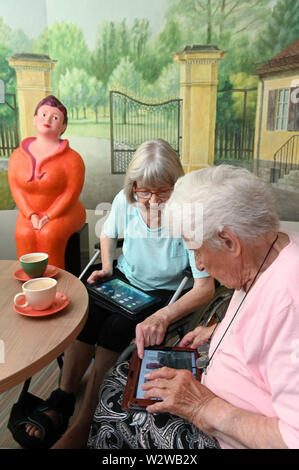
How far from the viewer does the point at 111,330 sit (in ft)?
4.82

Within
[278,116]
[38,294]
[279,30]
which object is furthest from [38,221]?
[279,30]

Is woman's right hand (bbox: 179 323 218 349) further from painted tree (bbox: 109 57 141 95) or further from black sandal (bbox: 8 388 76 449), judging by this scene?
painted tree (bbox: 109 57 141 95)

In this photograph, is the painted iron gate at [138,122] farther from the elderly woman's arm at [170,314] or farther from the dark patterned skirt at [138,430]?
the dark patterned skirt at [138,430]

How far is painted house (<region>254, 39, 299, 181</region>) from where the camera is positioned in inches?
Answer: 108

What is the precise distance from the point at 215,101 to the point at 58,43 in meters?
1.37

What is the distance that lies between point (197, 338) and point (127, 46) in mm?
2544

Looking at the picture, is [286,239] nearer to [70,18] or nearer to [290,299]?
[290,299]

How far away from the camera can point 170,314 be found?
137 cm

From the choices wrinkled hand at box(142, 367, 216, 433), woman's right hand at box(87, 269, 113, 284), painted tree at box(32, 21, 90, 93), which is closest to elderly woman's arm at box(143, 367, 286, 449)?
wrinkled hand at box(142, 367, 216, 433)

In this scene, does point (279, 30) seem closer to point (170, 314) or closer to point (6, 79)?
point (6, 79)

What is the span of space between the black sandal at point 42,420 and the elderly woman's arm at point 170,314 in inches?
18.1

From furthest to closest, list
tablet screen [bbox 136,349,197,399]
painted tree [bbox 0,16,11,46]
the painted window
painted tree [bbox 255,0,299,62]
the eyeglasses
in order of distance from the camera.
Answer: painted tree [bbox 0,16,11,46] → the painted window → painted tree [bbox 255,0,299,62] → the eyeglasses → tablet screen [bbox 136,349,197,399]

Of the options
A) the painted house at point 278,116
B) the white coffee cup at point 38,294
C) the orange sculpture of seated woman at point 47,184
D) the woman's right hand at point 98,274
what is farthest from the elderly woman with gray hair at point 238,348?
the painted house at point 278,116
